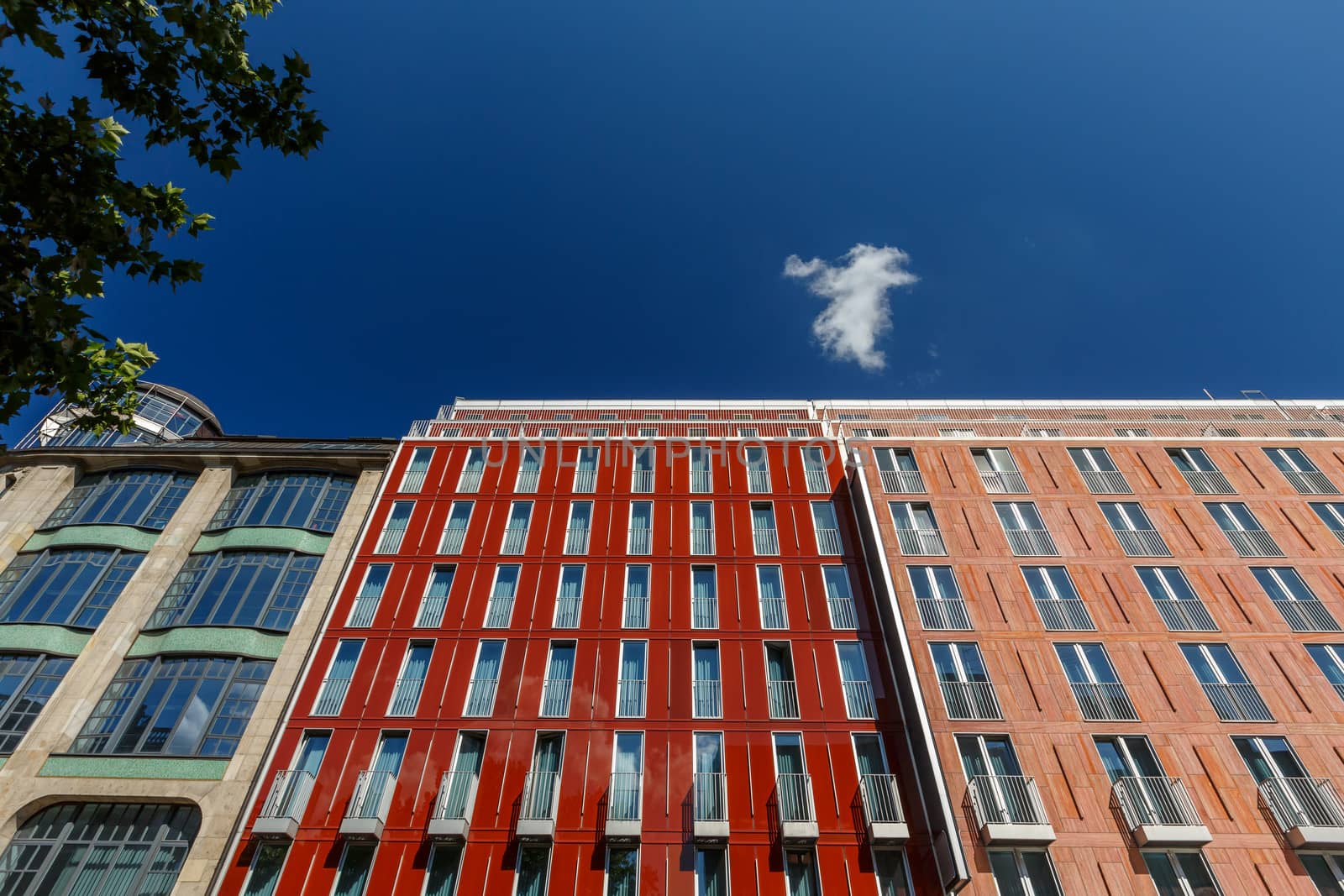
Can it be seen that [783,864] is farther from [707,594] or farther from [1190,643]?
[1190,643]

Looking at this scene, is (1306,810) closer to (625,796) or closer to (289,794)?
(625,796)

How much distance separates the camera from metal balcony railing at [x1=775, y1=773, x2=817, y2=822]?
21031mm

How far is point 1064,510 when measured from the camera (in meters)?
27.6

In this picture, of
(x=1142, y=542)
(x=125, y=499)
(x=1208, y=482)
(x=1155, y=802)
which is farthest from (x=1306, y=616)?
(x=125, y=499)

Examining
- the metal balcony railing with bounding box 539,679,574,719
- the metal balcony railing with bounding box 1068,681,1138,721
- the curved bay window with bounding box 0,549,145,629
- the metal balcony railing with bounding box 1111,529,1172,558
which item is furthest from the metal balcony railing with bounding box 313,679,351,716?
the metal balcony railing with bounding box 1111,529,1172,558

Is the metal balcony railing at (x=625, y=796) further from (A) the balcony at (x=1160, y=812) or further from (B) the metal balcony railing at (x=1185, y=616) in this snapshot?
(B) the metal balcony railing at (x=1185, y=616)

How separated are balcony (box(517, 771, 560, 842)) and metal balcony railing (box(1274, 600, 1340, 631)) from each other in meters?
24.9

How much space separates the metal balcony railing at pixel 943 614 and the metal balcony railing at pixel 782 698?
5.10 meters

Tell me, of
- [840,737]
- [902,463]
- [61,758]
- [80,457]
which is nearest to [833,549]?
[902,463]

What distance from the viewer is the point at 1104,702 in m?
21.9

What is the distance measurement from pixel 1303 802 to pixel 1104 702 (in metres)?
5.08

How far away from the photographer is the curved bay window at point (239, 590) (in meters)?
26.3

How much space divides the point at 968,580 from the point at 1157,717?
667cm

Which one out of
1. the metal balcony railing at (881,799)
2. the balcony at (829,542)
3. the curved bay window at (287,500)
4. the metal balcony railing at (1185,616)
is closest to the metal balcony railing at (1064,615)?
the metal balcony railing at (1185,616)
